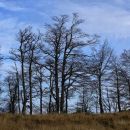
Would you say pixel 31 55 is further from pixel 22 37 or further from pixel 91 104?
pixel 91 104

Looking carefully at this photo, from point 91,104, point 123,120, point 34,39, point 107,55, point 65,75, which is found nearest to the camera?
point 123,120

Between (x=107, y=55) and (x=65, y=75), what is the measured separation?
32.5 ft

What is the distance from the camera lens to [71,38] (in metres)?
48.8

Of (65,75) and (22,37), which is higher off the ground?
(22,37)

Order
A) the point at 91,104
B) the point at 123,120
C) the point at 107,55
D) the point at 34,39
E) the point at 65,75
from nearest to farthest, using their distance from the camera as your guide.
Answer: the point at 123,120 < the point at 65,75 < the point at 34,39 < the point at 107,55 < the point at 91,104

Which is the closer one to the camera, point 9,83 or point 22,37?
point 22,37

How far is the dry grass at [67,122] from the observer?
1964 cm

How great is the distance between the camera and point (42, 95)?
180 ft

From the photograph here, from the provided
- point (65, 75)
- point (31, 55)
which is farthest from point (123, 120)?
point (31, 55)

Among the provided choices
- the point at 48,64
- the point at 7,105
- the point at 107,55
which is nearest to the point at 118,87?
the point at 107,55

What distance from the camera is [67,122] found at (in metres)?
22.3

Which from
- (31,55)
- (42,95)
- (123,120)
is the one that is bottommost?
(123,120)

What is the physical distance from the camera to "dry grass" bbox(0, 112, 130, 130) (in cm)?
1964

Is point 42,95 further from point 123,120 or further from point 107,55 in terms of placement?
point 123,120
